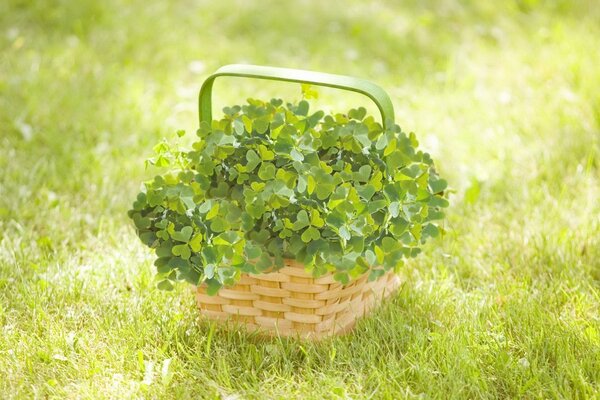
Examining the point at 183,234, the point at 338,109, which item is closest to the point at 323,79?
the point at 183,234

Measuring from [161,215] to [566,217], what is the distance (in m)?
1.42

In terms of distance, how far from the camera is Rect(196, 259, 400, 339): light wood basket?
1.94 m

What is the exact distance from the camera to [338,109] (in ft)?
11.7

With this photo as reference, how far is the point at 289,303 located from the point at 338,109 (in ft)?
5.64

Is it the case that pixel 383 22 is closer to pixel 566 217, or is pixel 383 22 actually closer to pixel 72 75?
pixel 72 75

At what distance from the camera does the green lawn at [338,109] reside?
1926mm

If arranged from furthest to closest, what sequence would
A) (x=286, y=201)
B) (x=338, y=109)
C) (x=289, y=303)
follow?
(x=338, y=109), (x=289, y=303), (x=286, y=201)

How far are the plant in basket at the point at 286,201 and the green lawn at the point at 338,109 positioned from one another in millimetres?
213

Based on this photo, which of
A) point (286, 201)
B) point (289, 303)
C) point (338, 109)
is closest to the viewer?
point (286, 201)

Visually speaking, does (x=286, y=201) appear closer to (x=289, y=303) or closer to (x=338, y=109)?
(x=289, y=303)

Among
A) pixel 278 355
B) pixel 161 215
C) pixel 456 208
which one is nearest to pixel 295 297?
pixel 278 355

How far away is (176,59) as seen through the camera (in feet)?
12.9

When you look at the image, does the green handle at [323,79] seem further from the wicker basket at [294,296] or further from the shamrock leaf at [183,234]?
the shamrock leaf at [183,234]

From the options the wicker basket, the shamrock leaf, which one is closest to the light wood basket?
the wicker basket
